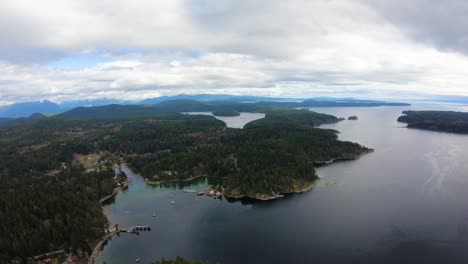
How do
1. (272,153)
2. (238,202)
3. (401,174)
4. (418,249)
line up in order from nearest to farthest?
(418,249), (238,202), (401,174), (272,153)

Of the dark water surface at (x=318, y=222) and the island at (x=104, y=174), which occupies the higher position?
the island at (x=104, y=174)

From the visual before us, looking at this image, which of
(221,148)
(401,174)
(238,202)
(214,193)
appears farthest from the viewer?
(221,148)

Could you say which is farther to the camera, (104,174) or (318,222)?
(104,174)

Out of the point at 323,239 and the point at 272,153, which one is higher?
the point at 272,153

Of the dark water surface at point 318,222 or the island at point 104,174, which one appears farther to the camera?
the island at point 104,174

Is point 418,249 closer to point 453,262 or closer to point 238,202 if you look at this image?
point 453,262

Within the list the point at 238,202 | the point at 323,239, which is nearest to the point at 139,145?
the point at 238,202

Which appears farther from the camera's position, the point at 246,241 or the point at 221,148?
the point at 221,148

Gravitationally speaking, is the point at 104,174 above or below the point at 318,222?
above
